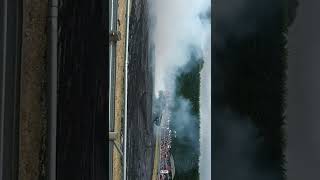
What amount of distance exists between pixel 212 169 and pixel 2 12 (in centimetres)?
128

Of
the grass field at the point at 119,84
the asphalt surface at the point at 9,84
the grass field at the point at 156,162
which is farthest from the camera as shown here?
the grass field at the point at 156,162

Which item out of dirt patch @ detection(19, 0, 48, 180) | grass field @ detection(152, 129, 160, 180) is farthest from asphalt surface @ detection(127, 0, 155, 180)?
dirt patch @ detection(19, 0, 48, 180)

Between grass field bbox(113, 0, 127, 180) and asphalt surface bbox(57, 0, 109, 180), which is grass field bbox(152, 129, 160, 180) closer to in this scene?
grass field bbox(113, 0, 127, 180)

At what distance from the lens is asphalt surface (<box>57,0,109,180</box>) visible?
0.81m

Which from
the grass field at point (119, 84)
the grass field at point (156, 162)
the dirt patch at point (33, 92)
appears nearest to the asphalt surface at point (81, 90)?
the dirt patch at point (33, 92)

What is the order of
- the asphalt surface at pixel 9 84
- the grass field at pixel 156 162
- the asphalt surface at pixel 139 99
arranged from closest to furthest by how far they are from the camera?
the asphalt surface at pixel 9 84 → the asphalt surface at pixel 139 99 → the grass field at pixel 156 162

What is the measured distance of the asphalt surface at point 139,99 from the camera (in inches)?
64.2

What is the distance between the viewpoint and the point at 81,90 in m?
0.84

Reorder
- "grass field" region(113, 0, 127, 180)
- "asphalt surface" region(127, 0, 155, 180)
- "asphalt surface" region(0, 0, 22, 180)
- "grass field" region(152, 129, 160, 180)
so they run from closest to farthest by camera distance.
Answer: "asphalt surface" region(0, 0, 22, 180) < "grass field" region(113, 0, 127, 180) < "asphalt surface" region(127, 0, 155, 180) < "grass field" region(152, 129, 160, 180)

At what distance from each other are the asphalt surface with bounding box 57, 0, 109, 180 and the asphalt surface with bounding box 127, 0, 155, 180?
0.69 metres

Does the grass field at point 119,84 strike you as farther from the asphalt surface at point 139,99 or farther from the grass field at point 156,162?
the grass field at point 156,162

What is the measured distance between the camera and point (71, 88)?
0.82m

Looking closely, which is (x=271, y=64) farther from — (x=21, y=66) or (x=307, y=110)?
(x=21, y=66)

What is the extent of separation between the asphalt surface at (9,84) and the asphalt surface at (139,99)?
0.83 m
